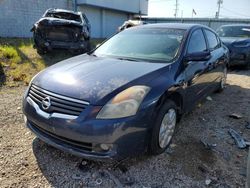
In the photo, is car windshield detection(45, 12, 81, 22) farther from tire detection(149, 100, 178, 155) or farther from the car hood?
tire detection(149, 100, 178, 155)

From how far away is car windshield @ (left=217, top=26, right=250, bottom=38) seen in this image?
9.54 meters

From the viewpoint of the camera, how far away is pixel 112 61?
343 cm

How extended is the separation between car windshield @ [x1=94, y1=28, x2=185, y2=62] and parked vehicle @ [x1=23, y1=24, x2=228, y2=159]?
0.6 inches

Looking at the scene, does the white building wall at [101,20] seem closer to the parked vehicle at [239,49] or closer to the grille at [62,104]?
the parked vehicle at [239,49]

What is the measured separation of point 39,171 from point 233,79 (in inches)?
254

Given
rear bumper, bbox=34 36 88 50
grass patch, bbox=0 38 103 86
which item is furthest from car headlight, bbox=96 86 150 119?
rear bumper, bbox=34 36 88 50

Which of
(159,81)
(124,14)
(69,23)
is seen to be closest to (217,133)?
(159,81)

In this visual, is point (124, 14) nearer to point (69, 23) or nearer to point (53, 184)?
point (69, 23)

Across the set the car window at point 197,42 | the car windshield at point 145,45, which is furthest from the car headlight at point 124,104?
the car window at point 197,42

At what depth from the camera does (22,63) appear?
294 inches

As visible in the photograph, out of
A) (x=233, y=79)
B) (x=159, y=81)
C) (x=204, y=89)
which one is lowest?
(x=233, y=79)

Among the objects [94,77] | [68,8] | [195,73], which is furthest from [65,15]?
[68,8]

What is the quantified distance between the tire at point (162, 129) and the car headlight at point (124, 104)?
0.40m

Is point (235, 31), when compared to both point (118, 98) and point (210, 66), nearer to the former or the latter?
point (210, 66)
